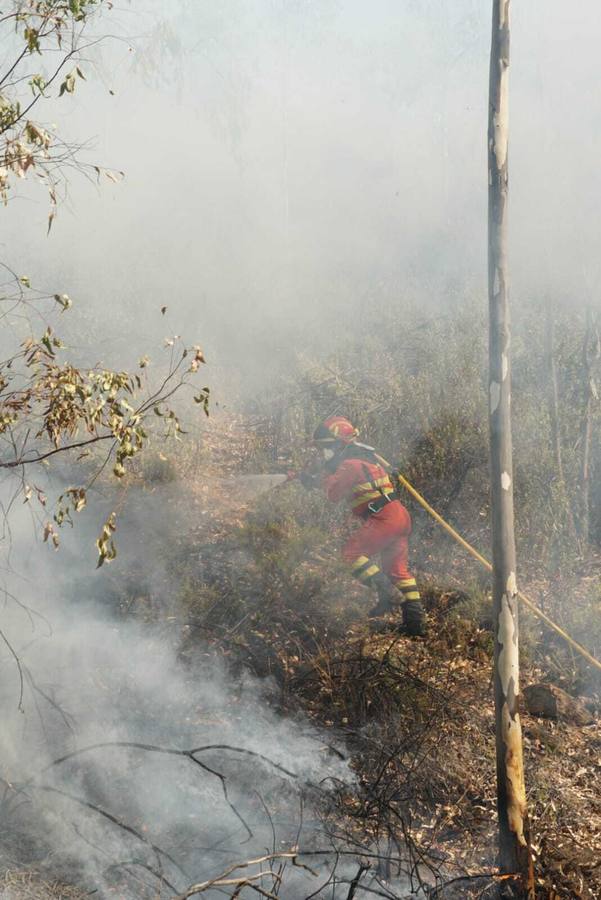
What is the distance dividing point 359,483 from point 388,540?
0.63 metres

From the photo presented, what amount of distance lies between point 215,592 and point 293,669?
1.33 meters

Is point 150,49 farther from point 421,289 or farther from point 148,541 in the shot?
point 148,541

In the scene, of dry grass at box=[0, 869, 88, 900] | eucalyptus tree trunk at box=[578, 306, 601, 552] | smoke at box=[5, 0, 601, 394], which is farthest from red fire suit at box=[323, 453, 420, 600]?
smoke at box=[5, 0, 601, 394]

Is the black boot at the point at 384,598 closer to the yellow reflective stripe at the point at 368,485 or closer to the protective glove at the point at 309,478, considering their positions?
the yellow reflective stripe at the point at 368,485

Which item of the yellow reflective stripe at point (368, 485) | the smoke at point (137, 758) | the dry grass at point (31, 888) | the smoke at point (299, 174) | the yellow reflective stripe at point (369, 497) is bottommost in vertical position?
the dry grass at point (31, 888)

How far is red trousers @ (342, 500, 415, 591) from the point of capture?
24.0 ft

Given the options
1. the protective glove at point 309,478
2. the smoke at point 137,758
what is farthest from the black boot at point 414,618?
the smoke at point 137,758

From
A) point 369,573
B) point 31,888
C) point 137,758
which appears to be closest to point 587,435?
point 369,573

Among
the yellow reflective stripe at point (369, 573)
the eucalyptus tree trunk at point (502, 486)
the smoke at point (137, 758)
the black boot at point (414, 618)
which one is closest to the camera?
the eucalyptus tree trunk at point (502, 486)

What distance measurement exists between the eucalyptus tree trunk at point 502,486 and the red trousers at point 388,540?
2.80 meters

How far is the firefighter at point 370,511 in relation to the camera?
7262 mm

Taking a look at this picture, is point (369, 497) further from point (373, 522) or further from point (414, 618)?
point (414, 618)

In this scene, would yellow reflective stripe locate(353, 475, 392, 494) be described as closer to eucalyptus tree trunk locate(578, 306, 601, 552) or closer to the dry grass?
eucalyptus tree trunk locate(578, 306, 601, 552)

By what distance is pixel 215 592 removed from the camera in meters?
7.58
